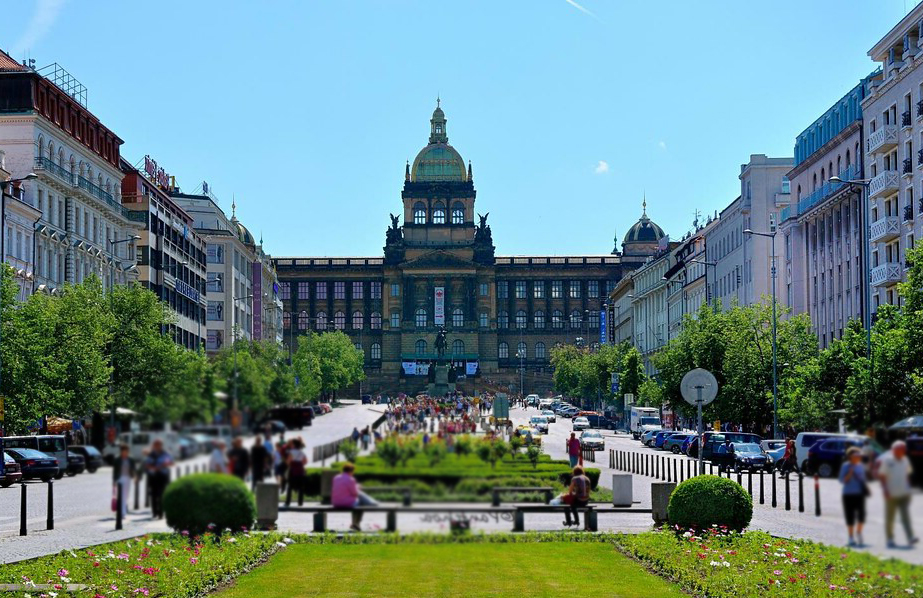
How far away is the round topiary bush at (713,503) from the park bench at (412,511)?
23.9 meters

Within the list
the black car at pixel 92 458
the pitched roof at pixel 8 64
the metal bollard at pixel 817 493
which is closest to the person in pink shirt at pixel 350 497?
the black car at pixel 92 458

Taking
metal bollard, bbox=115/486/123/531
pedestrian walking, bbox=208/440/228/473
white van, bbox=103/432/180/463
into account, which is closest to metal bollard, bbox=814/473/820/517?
pedestrian walking, bbox=208/440/228/473

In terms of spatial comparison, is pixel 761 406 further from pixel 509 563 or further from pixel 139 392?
pixel 139 392

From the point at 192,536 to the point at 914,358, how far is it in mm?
43254

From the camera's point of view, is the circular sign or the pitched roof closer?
the circular sign

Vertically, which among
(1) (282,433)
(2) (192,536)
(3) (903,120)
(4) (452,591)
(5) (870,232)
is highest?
(3) (903,120)

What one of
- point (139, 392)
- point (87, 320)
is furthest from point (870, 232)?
point (139, 392)

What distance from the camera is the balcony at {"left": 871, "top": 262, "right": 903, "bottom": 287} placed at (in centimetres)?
7925

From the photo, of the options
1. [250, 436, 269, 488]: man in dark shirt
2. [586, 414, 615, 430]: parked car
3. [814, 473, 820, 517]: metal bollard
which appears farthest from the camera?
[586, 414, 615, 430]: parked car

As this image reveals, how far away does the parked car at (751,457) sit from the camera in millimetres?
55000

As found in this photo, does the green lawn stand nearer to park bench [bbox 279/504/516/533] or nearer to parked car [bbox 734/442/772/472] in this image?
park bench [bbox 279/504/516/533]

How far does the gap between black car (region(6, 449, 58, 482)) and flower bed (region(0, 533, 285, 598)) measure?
2316 centimetres

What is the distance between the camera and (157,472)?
28.5 feet

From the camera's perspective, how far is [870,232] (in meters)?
84.0
